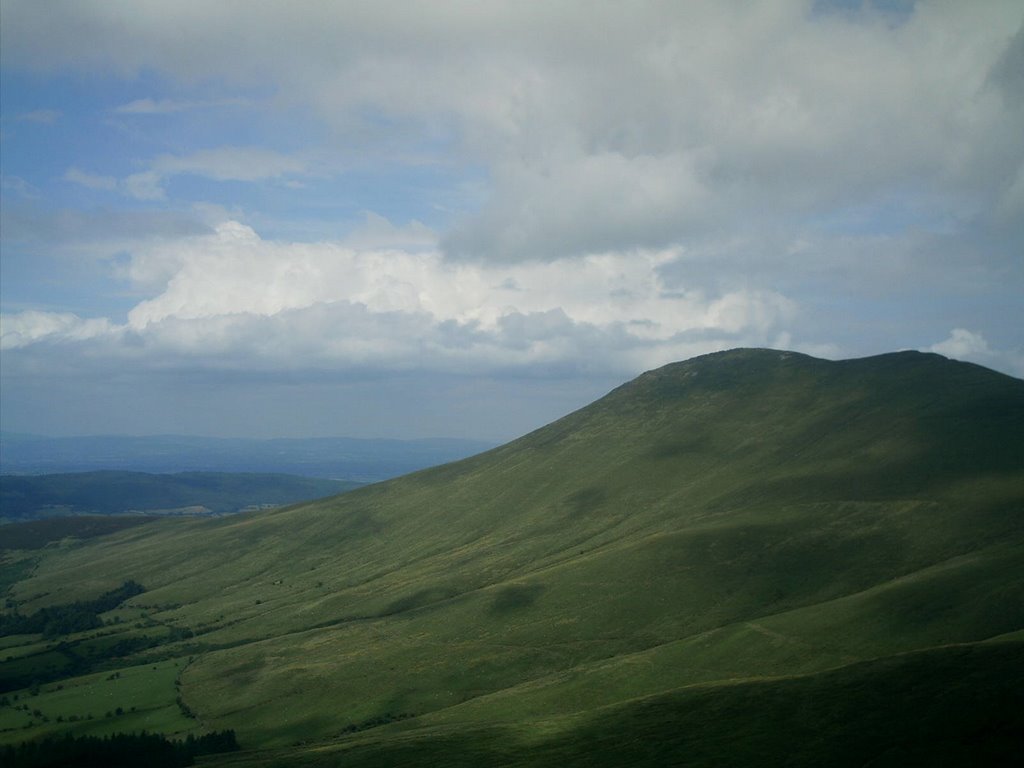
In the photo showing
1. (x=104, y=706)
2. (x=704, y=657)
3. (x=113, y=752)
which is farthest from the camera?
(x=104, y=706)

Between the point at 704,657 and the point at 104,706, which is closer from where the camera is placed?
the point at 704,657

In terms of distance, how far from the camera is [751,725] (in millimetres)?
85938

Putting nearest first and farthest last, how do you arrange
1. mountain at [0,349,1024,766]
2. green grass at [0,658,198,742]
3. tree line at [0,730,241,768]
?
mountain at [0,349,1024,766] < tree line at [0,730,241,768] < green grass at [0,658,198,742]

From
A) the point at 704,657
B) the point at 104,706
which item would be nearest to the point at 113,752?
the point at 104,706

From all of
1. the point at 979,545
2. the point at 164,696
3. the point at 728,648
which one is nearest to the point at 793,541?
the point at 979,545

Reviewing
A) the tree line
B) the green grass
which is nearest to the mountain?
the green grass

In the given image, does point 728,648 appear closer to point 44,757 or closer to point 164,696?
point 44,757

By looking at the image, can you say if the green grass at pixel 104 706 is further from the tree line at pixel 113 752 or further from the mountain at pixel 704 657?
the tree line at pixel 113 752

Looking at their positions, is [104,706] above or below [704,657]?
below

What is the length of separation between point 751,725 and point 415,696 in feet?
229

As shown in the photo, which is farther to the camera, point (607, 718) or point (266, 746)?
point (266, 746)

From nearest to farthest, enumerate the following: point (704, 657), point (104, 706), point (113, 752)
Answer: point (113, 752), point (704, 657), point (104, 706)

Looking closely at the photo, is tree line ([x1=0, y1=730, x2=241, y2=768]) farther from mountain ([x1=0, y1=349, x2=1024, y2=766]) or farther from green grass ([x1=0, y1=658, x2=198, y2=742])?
green grass ([x1=0, y1=658, x2=198, y2=742])

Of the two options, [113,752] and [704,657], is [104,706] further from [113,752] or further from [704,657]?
[704,657]
